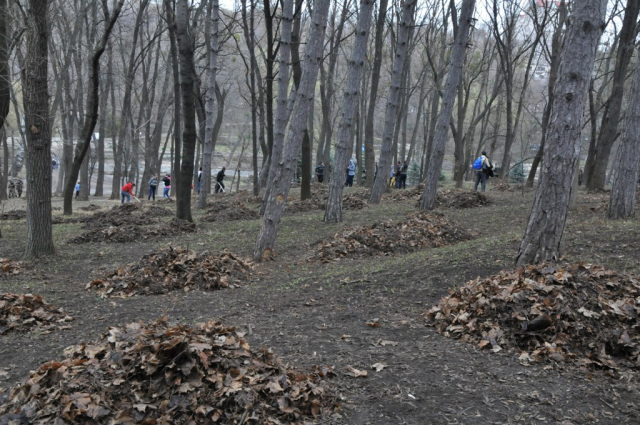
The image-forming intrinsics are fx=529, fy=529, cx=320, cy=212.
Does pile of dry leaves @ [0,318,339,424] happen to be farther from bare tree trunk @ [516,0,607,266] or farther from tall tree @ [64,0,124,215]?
tall tree @ [64,0,124,215]

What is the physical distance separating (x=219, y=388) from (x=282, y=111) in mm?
10340

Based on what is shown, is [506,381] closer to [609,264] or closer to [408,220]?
[609,264]

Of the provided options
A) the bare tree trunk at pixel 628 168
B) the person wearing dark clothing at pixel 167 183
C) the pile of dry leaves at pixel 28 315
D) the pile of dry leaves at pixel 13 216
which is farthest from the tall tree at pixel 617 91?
the person wearing dark clothing at pixel 167 183

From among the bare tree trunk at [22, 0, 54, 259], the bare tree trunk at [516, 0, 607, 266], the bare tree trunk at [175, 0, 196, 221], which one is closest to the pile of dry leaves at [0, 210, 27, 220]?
the bare tree trunk at [175, 0, 196, 221]

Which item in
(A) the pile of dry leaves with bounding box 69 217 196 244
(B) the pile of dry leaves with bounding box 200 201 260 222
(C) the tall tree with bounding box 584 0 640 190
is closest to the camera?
(A) the pile of dry leaves with bounding box 69 217 196 244

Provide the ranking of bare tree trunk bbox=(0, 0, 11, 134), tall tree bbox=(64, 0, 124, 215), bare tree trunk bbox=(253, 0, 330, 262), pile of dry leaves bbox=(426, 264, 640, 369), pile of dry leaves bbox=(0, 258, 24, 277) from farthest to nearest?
1. tall tree bbox=(64, 0, 124, 215)
2. bare tree trunk bbox=(0, 0, 11, 134)
3. bare tree trunk bbox=(253, 0, 330, 262)
4. pile of dry leaves bbox=(0, 258, 24, 277)
5. pile of dry leaves bbox=(426, 264, 640, 369)

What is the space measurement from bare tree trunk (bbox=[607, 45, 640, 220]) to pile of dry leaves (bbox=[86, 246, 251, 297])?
677cm

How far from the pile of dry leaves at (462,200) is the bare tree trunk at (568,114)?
8816 mm

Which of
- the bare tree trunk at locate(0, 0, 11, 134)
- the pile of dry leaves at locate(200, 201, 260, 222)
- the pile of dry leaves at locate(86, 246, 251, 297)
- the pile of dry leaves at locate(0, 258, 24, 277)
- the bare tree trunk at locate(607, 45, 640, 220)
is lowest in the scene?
the pile of dry leaves at locate(0, 258, 24, 277)

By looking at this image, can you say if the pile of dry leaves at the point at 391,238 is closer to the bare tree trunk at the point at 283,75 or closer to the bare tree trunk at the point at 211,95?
the bare tree trunk at the point at 283,75

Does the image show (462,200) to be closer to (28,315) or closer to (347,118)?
(347,118)

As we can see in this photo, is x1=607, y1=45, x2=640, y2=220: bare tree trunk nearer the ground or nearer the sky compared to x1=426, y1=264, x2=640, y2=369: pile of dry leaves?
nearer the sky

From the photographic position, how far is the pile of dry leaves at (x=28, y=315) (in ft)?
18.5

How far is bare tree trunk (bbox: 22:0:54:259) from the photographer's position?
897 centimetres
